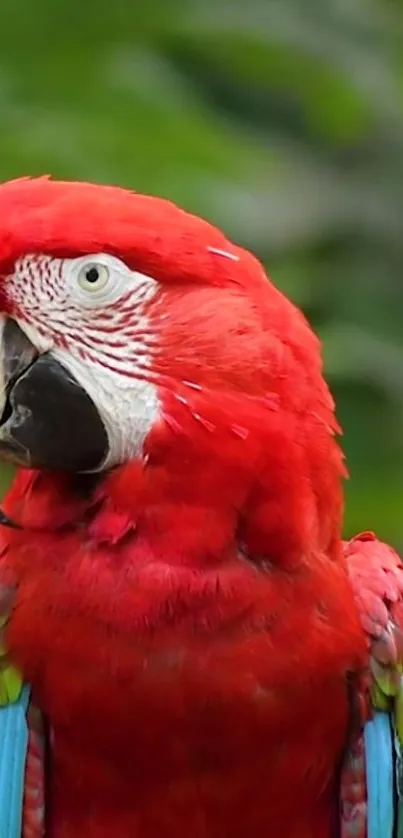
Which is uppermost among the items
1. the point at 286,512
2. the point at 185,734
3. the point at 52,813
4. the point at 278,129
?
the point at 278,129

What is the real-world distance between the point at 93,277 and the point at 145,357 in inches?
2.8

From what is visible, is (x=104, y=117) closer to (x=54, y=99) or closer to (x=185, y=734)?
(x=54, y=99)

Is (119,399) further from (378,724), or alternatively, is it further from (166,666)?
(378,724)

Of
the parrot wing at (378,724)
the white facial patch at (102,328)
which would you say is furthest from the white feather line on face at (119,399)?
the parrot wing at (378,724)

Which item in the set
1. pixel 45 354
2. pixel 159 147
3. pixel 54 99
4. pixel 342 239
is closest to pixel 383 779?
pixel 45 354

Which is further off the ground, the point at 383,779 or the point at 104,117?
the point at 104,117

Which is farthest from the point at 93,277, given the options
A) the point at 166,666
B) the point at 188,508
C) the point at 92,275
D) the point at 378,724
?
the point at 378,724

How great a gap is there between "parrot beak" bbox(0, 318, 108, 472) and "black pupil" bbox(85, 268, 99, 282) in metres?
0.06

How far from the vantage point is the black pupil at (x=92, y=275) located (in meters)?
1.12

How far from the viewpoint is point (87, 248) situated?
1.11m

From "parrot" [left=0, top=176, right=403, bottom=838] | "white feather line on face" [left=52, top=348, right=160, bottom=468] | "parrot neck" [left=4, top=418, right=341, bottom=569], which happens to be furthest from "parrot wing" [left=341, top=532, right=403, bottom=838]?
"white feather line on face" [left=52, top=348, right=160, bottom=468]

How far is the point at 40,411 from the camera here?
3.70 feet

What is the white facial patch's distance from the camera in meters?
1.11

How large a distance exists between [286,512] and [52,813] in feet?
1.08
